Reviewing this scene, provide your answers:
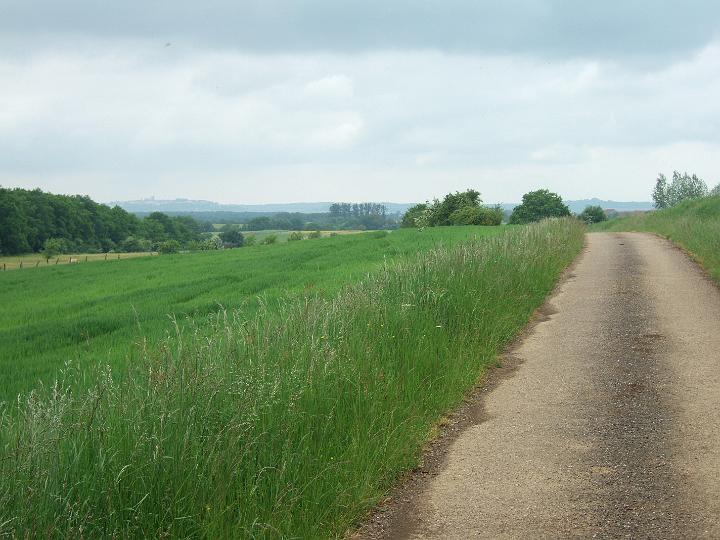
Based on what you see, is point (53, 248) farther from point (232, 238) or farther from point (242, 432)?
point (242, 432)

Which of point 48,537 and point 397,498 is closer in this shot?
point 48,537

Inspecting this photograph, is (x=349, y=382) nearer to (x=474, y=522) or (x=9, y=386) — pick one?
(x=474, y=522)

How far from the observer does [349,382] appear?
6770 mm

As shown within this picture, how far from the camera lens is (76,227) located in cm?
9531

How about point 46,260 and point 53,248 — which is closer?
point 46,260

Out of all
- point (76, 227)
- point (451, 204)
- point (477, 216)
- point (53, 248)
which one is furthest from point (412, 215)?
point (53, 248)

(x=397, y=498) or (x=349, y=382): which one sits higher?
(x=349, y=382)

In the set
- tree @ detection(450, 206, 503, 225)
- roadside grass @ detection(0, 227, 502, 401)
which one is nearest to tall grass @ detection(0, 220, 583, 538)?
roadside grass @ detection(0, 227, 502, 401)

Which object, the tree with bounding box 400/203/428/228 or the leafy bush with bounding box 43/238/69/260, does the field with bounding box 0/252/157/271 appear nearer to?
the leafy bush with bounding box 43/238/69/260

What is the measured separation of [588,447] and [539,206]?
11009 centimetres

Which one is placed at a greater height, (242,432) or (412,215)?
(412,215)

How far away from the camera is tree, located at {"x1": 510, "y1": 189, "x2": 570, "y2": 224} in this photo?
4438 inches

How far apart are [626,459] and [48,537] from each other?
4471 mm

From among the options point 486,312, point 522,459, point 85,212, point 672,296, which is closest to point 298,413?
point 522,459
